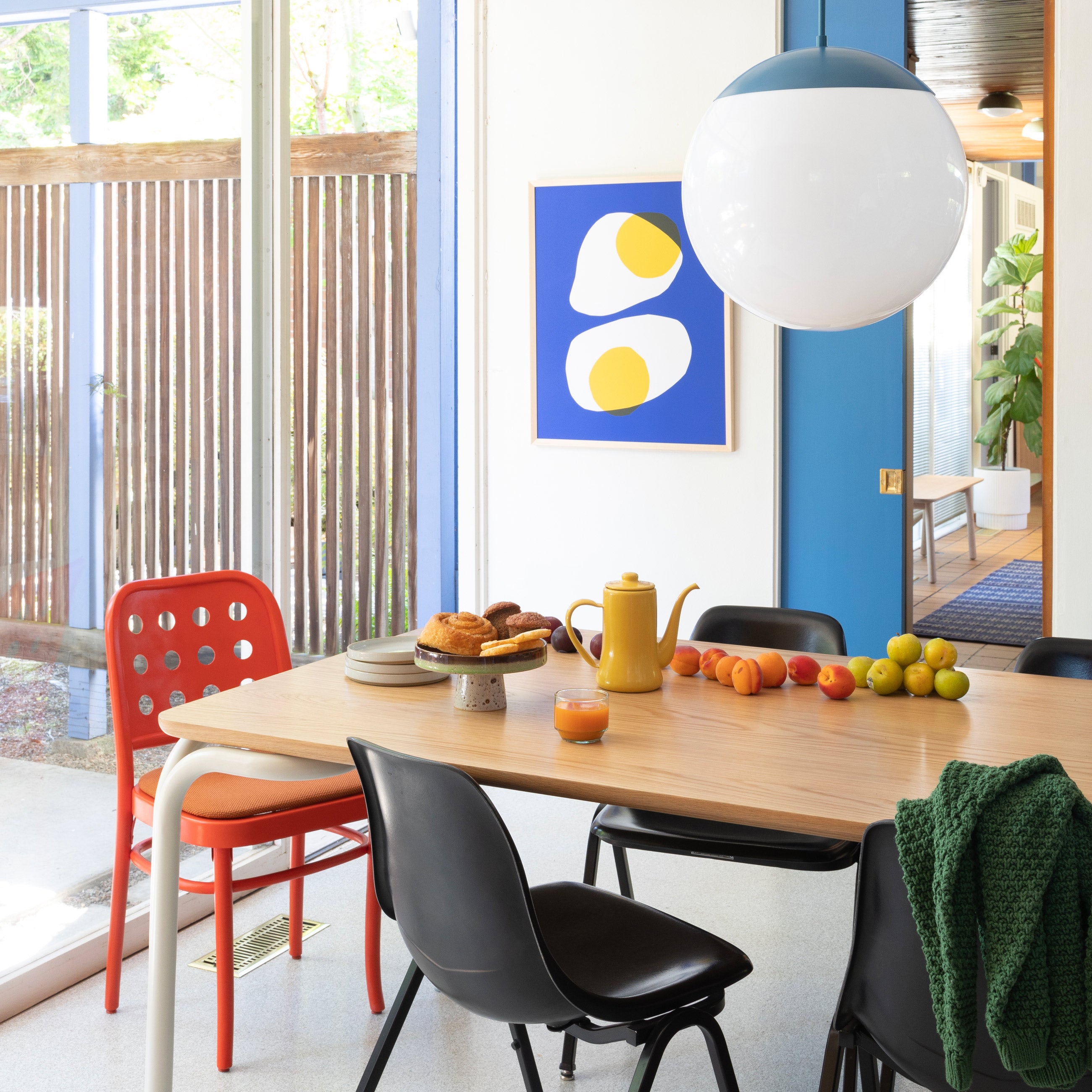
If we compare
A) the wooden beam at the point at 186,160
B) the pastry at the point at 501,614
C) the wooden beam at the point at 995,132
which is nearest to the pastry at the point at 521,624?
the pastry at the point at 501,614

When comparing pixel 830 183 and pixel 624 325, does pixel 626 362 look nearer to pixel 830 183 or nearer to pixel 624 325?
pixel 624 325

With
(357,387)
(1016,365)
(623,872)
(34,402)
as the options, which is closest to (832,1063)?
(623,872)

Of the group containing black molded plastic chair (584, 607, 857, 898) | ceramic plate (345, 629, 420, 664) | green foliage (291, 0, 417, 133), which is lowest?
black molded plastic chair (584, 607, 857, 898)

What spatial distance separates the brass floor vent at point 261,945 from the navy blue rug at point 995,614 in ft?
12.1

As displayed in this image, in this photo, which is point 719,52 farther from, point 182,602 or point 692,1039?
point 692,1039

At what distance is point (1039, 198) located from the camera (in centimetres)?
1123

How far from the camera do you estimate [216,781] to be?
242cm

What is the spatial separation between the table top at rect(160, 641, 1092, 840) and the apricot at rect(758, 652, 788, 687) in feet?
0.07

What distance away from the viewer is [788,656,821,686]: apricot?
2.15 m

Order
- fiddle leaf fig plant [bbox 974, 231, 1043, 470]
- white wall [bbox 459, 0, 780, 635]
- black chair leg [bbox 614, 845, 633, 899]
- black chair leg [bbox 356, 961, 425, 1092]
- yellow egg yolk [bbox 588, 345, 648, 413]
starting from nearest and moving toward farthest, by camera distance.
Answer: black chair leg [bbox 356, 961, 425, 1092] → black chair leg [bbox 614, 845, 633, 899] → white wall [bbox 459, 0, 780, 635] → yellow egg yolk [bbox 588, 345, 648, 413] → fiddle leaf fig plant [bbox 974, 231, 1043, 470]

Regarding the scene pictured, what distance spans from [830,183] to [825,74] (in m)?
0.17

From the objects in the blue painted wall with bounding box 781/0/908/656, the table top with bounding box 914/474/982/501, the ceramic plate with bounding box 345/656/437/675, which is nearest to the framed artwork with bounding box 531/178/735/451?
the blue painted wall with bounding box 781/0/908/656

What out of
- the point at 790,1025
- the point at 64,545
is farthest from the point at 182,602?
the point at 790,1025

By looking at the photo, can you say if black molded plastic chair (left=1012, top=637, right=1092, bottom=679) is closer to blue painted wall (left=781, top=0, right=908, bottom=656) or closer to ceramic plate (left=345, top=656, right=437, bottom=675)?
blue painted wall (left=781, top=0, right=908, bottom=656)
